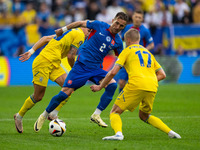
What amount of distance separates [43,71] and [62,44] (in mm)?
784

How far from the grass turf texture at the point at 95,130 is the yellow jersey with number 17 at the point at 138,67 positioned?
97 cm

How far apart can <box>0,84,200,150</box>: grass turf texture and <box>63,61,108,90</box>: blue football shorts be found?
0.97 m

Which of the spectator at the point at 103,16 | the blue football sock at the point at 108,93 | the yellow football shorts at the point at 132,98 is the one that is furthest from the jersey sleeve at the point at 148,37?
the spectator at the point at 103,16

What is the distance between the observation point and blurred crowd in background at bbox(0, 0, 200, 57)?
2205 centimetres

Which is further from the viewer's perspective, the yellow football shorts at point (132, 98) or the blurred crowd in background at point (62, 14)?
the blurred crowd in background at point (62, 14)

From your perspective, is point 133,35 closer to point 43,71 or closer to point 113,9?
point 43,71

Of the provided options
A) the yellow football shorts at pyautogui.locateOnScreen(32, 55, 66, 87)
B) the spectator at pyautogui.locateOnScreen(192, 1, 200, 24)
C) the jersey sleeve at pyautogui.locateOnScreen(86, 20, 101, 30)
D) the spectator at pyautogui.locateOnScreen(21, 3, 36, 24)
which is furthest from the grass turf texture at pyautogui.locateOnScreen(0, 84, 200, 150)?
the spectator at pyautogui.locateOnScreen(192, 1, 200, 24)

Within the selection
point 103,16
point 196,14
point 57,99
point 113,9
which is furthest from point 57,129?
point 196,14

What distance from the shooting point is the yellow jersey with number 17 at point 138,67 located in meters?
7.53

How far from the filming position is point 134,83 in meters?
7.54

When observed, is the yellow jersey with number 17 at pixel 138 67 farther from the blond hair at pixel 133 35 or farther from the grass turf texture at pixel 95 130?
the grass turf texture at pixel 95 130

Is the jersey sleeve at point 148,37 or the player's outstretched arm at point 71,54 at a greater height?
the player's outstretched arm at point 71,54

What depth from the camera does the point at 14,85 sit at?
70.2ft

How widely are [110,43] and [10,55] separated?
45.8ft
